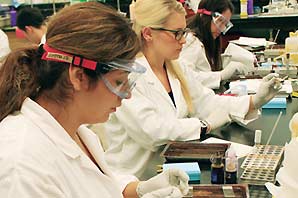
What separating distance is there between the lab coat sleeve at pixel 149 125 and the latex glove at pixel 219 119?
0.19 m

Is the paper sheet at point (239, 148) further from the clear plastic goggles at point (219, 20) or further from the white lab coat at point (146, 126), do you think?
the clear plastic goggles at point (219, 20)

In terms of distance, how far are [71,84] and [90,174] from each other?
27 centimetres

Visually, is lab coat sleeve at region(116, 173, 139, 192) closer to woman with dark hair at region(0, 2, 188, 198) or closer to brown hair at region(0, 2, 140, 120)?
woman with dark hair at region(0, 2, 188, 198)

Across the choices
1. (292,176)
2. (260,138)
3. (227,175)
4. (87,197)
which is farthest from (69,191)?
(260,138)

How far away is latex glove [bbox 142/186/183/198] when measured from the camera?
4.95 feet

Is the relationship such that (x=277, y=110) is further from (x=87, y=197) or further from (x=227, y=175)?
(x=87, y=197)

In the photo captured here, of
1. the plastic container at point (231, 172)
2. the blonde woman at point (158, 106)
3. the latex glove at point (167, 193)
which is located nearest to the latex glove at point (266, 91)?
Result: the blonde woman at point (158, 106)

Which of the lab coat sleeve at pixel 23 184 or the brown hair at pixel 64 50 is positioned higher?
the brown hair at pixel 64 50

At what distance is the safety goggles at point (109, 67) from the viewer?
1194 mm

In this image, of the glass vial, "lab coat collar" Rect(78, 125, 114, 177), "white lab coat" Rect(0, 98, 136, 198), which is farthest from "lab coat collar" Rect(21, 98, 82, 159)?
the glass vial

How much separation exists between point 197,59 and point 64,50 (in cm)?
262

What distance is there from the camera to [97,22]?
1219mm

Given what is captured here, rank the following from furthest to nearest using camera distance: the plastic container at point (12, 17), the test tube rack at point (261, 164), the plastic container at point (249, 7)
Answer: the plastic container at point (12, 17) → the plastic container at point (249, 7) → the test tube rack at point (261, 164)

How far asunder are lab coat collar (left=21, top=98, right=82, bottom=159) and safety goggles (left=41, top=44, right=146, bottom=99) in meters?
0.13
